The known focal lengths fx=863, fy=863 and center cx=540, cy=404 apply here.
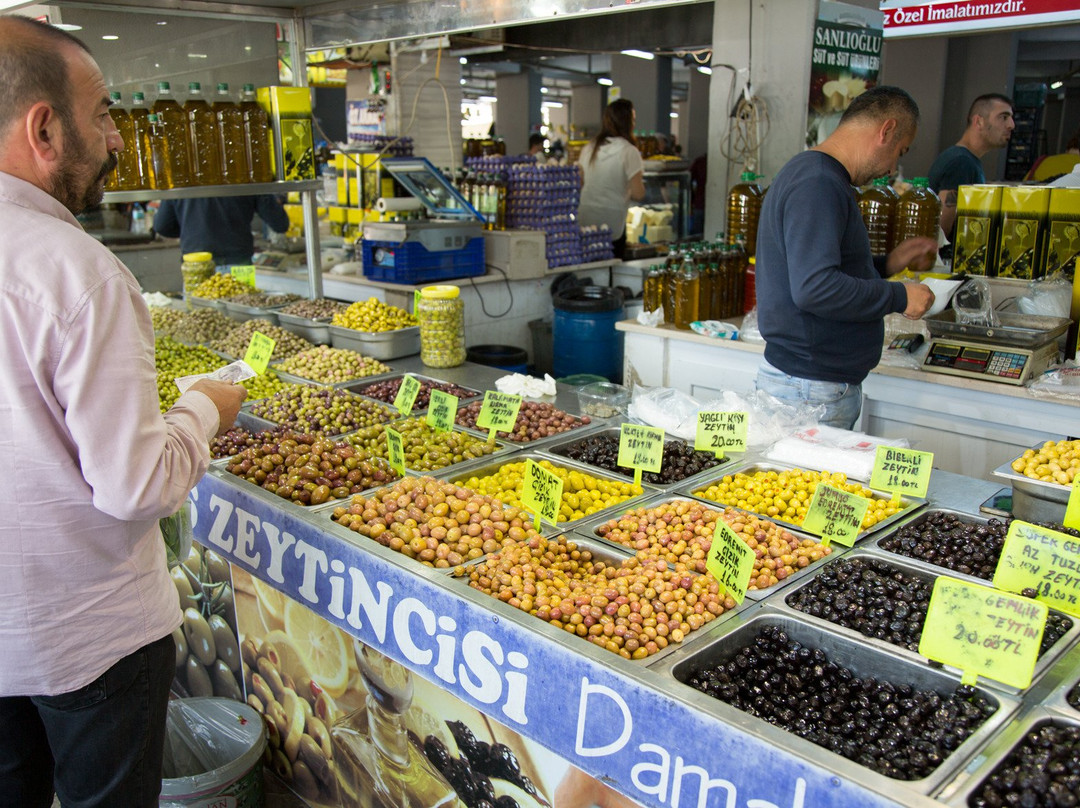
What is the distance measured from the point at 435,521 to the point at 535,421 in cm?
97

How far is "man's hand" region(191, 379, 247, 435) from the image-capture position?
1.84 metres

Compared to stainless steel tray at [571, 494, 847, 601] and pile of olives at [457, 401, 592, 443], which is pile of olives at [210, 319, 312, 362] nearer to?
pile of olives at [457, 401, 592, 443]

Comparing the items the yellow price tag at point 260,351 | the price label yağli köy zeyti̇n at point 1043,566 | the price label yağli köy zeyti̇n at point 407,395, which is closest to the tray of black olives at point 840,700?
the price label yağli köy zeyti̇n at point 1043,566

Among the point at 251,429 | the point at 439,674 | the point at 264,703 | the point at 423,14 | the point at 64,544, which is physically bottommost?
the point at 264,703

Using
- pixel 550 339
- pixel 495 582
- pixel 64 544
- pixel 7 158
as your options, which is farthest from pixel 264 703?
pixel 550 339

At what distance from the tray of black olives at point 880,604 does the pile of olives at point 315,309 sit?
3.00 m

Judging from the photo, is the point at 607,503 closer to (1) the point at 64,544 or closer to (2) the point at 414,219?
(1) the point at 64,544

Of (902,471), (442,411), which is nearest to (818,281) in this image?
(902,471)

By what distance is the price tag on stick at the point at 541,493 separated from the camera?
2225 mm

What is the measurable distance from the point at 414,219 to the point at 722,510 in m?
3.81

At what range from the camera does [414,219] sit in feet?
18.5

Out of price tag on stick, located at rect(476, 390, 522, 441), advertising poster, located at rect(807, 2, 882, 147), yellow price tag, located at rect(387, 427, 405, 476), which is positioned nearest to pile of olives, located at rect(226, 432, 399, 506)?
yellow price tag, located at rect(387, 427, 405, 476)

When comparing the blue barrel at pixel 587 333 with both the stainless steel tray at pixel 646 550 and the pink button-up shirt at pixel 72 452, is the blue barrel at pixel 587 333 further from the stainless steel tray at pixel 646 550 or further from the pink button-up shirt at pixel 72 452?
the pink button-up shirt at pixel 72 452

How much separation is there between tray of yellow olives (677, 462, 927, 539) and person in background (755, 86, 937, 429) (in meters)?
0.53
